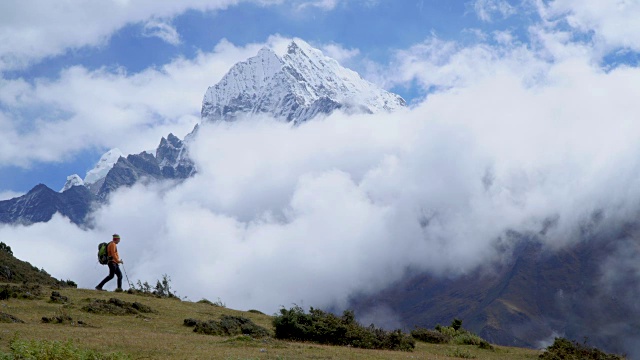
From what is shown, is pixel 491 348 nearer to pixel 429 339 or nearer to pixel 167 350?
pixel 429 339

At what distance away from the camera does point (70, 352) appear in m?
16.3

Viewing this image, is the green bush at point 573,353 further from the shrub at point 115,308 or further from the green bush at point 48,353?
the shrub at point 115,308

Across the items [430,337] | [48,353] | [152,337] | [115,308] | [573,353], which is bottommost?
[48,353]

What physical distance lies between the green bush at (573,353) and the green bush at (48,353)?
15.7 metres

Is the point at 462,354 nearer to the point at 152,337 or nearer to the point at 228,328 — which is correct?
the point at 228,328

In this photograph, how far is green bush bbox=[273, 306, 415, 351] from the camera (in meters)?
24.2

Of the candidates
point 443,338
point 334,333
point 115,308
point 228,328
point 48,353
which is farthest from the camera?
point 443,338

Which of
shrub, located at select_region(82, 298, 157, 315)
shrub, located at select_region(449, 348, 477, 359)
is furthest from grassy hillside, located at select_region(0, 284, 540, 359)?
shrub, located at select_region(82, 298, 157, 315)

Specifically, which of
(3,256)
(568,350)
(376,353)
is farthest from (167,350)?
(3,256)

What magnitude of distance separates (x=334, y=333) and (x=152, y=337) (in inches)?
272

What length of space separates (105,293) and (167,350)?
51.9 ft

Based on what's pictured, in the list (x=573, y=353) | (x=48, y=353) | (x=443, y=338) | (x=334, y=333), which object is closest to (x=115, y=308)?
(x=334, y=333)

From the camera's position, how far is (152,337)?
22219mm

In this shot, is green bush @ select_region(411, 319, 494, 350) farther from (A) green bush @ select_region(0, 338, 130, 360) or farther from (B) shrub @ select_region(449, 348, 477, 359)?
(A) green bush @ select_region(0, 338, 130, 360)
